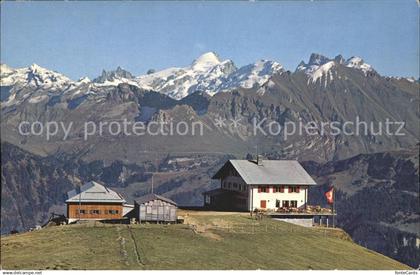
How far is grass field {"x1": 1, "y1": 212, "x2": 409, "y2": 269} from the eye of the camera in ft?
206

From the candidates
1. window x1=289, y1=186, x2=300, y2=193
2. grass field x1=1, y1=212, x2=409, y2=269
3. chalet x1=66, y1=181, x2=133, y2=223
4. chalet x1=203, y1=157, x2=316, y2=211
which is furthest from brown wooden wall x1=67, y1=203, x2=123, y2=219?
window x1=289, y1=186, x2=300, y2=193

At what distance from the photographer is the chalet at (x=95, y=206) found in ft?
345

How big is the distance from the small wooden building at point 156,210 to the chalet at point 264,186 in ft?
71.9

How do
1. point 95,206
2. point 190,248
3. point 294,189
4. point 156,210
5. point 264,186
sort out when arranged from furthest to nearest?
point 294,189
point 264,186
point 95,206
point 156,210
point 190,248

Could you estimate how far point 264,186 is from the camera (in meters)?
118

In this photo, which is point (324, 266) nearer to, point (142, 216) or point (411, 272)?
point (411, 272)

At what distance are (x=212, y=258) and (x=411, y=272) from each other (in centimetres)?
2246

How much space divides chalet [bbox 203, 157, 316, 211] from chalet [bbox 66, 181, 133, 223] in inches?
920

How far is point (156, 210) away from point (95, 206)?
12273 millimetres

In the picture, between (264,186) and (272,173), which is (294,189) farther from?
(264,186)

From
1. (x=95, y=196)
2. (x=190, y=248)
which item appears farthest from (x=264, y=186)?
(x=190, y=248)

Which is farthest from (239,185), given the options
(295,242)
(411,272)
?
(411,272)

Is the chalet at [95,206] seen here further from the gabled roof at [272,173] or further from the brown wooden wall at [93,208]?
the gabled roof at [272,173]

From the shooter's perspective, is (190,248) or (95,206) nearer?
(190,248)
